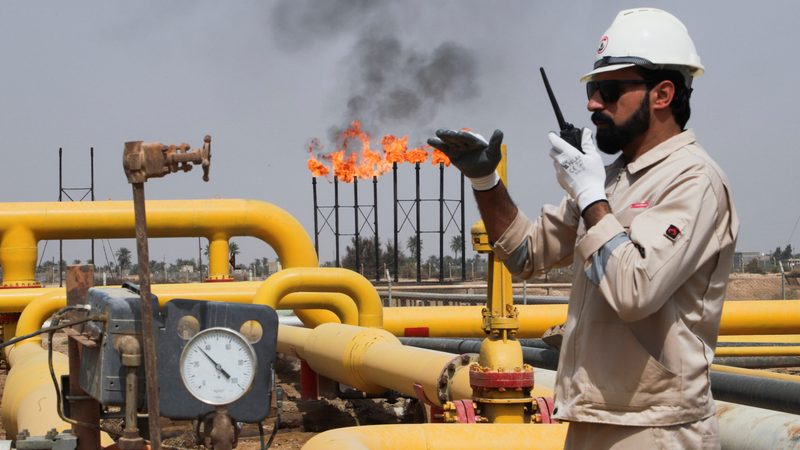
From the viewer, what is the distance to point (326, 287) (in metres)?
9.80

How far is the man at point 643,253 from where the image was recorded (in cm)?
247

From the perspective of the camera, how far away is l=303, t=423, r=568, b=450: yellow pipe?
407 centimetres

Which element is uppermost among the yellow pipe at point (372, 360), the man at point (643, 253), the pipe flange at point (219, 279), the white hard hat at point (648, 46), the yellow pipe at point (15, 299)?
the white hard hat at point (648, 46)

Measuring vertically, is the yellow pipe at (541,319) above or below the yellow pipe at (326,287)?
below

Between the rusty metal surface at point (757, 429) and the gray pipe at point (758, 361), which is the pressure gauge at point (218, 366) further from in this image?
the gray pipe at point (758, 361)

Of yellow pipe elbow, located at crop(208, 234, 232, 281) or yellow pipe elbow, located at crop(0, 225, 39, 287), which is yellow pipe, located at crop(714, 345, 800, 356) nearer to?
yellow pipe elbow, located at crop(208, 234, 232, 281)

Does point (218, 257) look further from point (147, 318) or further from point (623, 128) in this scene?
point (623, 128)

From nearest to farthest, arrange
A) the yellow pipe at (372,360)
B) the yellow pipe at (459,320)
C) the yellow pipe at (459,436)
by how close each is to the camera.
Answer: the yellow pipe at (459,436) < the yellow pipe at (372,360) < the yellow pipe at (459,320)

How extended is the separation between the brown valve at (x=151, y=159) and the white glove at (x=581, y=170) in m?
1.13

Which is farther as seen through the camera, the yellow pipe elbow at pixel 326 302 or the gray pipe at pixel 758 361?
the yellow pipe elbow at pixel 326 302

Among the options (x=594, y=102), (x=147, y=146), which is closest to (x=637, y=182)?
(x=594, y=102)

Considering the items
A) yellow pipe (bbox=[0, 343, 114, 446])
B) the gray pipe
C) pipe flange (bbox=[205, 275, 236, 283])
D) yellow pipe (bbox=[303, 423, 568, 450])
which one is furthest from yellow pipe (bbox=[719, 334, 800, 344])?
yellow pipe (bbox=[303, 423, 568, 450])

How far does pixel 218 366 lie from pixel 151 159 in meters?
0.71

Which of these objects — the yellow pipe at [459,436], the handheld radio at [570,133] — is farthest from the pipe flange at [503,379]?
the handheld radio at [570,133]
